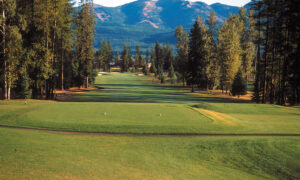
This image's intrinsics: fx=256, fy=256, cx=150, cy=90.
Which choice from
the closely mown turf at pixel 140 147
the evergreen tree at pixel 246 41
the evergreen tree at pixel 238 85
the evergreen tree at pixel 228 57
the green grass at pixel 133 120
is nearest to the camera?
the closely mown turf at pixel 140 147

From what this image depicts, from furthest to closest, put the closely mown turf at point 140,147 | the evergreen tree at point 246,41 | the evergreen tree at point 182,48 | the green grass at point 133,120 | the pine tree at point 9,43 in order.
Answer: the evergreen tree at point 182,48
the evergreen tree at point 246,41
the pine tree at point 9,43
the green grass at point 133,120
the closely mown turf at point 140,147

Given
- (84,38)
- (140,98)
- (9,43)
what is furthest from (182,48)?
(9,43)

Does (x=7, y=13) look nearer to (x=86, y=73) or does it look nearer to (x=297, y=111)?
(x=86, y=73)

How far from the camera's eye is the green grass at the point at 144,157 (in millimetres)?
9367

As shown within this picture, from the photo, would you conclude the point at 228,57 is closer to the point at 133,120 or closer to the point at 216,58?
the point at 216,58

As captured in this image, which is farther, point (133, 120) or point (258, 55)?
point (258, 55)

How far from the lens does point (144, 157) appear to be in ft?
39.5

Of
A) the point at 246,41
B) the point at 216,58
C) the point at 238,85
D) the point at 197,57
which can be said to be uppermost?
the point at 246,41

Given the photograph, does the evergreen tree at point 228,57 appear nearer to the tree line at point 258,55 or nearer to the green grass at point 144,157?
the tree line at point 258,55

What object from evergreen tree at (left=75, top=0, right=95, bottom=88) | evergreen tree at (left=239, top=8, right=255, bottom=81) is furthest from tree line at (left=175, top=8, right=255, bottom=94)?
evergreen tree at (left=75, top=0, right=95, bottom=88)

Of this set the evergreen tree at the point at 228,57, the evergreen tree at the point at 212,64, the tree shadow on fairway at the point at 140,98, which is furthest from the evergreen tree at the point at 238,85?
the evergreen tree at the point at 212,64

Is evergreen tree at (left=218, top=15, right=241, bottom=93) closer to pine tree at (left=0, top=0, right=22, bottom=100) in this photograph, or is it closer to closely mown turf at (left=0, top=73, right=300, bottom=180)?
closely mown turf at (left=0, top=73, right=300, bottom=180)

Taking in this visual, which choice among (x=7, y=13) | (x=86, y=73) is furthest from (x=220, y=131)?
(x=86, y=73)

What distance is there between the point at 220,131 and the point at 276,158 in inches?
228
